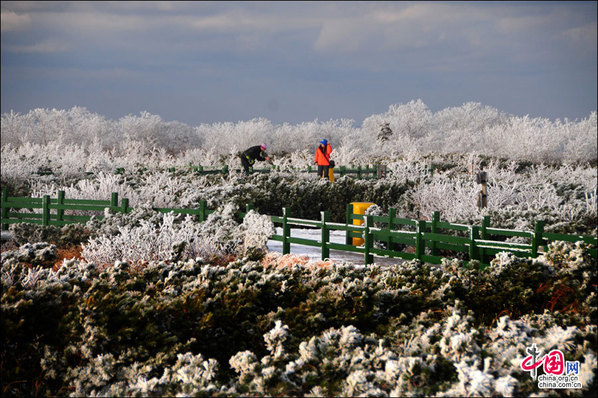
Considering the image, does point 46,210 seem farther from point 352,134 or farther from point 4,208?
point 352,134

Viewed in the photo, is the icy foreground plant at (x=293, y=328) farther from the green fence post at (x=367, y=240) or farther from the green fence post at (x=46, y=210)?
the green fence post at (x=46, y=210)

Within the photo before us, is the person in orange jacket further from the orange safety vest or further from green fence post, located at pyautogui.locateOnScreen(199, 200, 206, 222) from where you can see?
green fence post, located at pyautogui.locateOnScreen(199, 200, 206, 222)

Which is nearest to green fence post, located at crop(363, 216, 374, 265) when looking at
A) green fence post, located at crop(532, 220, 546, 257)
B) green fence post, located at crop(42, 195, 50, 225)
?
green fence post, located at crop(532, 220, 546, 257)

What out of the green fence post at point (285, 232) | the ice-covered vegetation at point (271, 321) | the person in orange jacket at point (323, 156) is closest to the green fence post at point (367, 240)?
the ice-covered vegetation at point (271, 321)

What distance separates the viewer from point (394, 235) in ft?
31.9

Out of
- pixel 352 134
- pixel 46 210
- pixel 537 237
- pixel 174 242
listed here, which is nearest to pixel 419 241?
pixel 537 237

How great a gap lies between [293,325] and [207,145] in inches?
2002

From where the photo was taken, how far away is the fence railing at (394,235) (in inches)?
331

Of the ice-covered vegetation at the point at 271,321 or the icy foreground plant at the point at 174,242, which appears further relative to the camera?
the icy foreground plant at the point at 174,242

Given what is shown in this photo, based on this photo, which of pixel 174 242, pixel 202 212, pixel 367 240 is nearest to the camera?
pixel 174 242

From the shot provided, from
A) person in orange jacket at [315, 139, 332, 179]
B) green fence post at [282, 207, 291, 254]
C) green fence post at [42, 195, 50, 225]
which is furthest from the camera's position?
person in orange jacket at [315, 139, 332, 179]

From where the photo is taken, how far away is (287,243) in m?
11.0

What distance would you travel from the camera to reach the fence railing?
840 centimetres

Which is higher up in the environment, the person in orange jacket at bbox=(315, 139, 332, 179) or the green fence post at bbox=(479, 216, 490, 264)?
A: the person in orange jacket at bbox=(315, 139, 332, 179)
